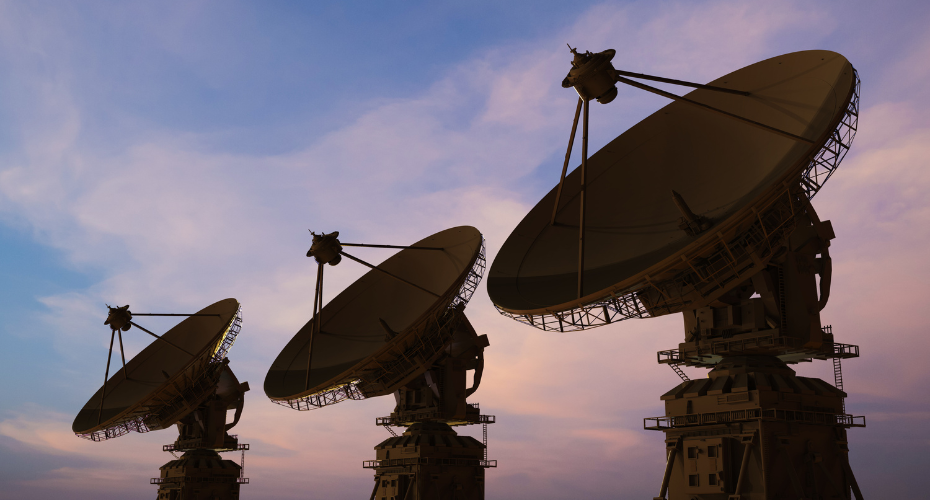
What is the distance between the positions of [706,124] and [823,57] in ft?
16.4

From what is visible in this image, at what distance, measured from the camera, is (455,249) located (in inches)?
1802

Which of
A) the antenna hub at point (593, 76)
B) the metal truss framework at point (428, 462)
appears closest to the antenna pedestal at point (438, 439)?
the metal truss framework at point (428, 462)

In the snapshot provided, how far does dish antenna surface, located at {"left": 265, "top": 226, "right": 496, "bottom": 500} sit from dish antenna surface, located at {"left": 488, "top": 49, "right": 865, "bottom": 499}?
8769 mm

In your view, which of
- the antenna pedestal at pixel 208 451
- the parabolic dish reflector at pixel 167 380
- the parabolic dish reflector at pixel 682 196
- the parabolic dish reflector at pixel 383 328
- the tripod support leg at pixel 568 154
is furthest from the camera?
the antenna pedestal at pixel 208 451

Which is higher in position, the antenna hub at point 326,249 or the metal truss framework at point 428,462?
the antenna hub at point 326,249

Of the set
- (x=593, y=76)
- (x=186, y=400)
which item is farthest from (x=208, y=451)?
(x=593, y=76)

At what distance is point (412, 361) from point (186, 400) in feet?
60.8

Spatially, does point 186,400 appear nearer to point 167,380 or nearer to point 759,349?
point 167,380

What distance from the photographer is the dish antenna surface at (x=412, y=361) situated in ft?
139

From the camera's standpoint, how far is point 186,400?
5353cm

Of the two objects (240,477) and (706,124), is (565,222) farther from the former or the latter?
(240,477)

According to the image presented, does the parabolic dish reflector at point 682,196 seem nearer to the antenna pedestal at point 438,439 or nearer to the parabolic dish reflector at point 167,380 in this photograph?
the antenna pedestal at point 438,439

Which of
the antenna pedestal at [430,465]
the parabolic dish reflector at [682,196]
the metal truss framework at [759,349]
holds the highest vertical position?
the parabolic dish reflector at [682,196]

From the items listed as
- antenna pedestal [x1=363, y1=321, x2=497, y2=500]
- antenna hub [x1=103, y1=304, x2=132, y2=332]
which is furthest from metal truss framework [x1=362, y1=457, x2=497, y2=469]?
antenna hub [x1=103, y1=304, x2=132, y2=332]
